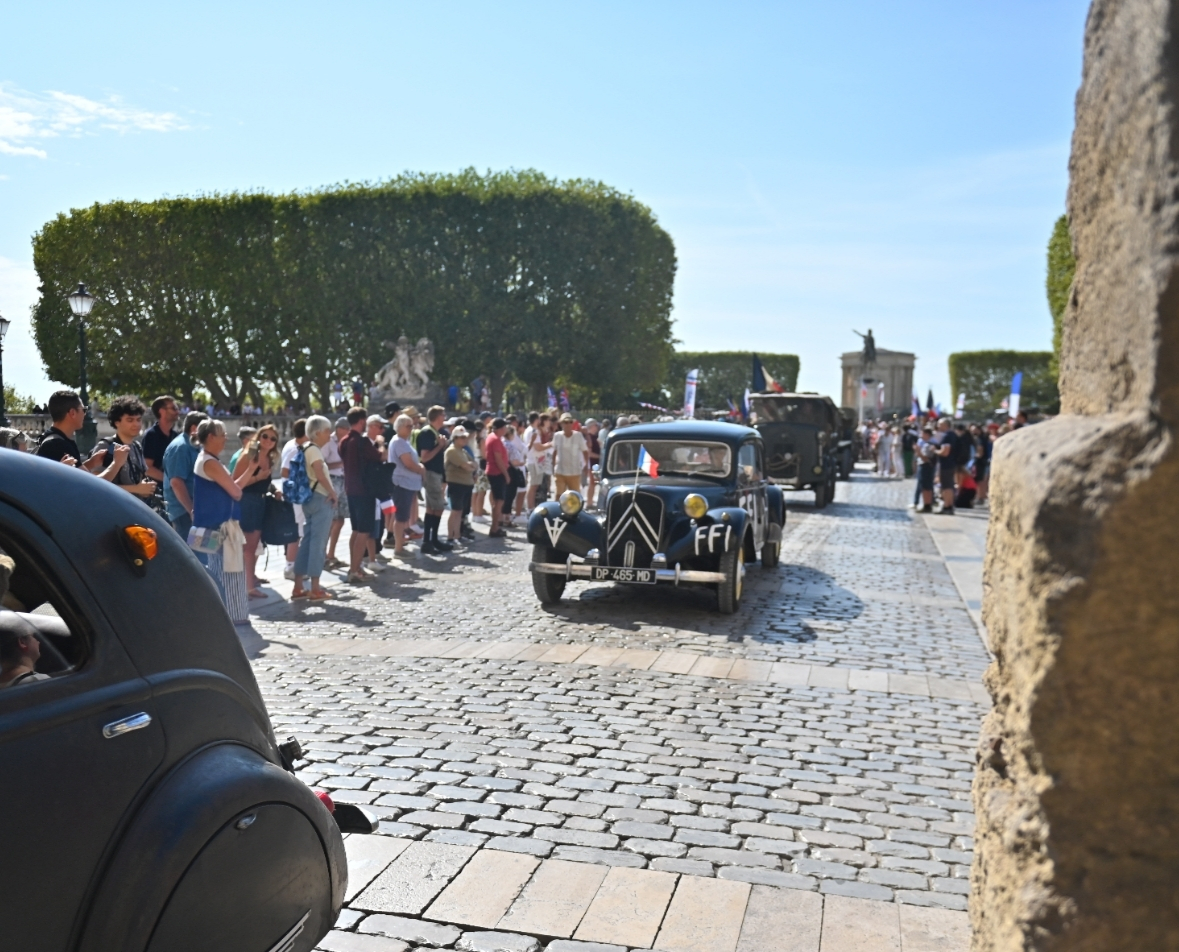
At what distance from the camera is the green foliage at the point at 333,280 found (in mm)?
39938

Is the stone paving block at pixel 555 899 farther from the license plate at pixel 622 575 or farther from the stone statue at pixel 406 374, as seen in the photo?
the stone statue at pixel 406 374

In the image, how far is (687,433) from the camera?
10.9 m

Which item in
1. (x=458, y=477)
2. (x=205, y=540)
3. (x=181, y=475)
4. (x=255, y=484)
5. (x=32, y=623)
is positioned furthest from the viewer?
(x=458, y=477)

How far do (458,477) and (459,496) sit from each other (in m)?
0.46

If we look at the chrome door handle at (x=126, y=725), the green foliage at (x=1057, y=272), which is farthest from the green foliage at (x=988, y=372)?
the chrome door handle at (x=126, y=725)

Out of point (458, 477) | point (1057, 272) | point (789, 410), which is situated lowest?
point (458, 477)

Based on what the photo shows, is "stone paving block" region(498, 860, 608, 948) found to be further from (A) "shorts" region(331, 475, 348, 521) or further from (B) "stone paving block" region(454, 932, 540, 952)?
(A) "shorts" region(331, 475, 348, 521)

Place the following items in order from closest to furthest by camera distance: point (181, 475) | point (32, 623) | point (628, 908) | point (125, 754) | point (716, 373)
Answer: point (125, 754), point (32, 623), point (628, 908), point (181, 475), point (716, 373)

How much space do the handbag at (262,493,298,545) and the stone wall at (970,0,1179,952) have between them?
28.4ft

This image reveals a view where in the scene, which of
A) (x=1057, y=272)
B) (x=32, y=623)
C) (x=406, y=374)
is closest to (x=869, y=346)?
(x=1057, y=272)

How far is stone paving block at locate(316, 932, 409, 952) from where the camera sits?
10.6ft

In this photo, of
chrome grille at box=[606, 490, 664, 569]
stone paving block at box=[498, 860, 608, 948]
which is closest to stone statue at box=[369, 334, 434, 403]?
chrome grille at box=[606, 490, 664, 569]

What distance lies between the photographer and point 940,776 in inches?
196

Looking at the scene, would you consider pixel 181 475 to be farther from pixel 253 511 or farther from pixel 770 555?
pixel 770 555
